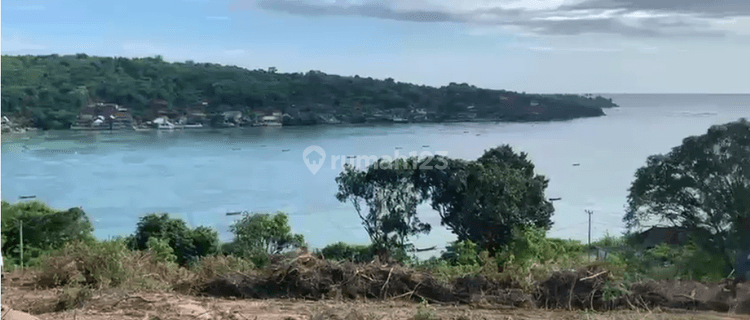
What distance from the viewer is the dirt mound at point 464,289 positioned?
97.7 inches

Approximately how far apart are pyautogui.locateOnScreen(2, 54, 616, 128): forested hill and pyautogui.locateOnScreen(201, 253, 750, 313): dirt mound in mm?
6835

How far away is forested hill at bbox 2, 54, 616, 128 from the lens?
31.1 feet

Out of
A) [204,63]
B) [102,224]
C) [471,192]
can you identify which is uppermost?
[204,63]

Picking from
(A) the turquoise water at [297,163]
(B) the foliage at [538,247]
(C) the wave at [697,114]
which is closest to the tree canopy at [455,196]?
(A) the turquoise water at [297,163]

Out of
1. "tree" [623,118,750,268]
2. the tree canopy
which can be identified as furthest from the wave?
"tree" [623,118,750,268]

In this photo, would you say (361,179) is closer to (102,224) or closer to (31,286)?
(102,224)

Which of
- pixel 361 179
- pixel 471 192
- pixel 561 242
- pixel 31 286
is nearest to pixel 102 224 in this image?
pixel 361 179

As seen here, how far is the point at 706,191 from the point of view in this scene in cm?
522

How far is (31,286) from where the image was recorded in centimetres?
290

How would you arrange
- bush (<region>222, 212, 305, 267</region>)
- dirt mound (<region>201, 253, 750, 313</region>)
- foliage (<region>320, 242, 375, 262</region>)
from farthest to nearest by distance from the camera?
foliage (<region>320, 242, 375, 262</region>) → bush (<region>222, 212, 305, 267</region>) → dirt mound (<region>201, 253, 750, 313</region>)

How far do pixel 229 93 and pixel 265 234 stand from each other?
4.54 m

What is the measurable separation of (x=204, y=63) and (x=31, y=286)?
8.98 metres

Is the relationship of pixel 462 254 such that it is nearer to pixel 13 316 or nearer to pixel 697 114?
pixel 13 316

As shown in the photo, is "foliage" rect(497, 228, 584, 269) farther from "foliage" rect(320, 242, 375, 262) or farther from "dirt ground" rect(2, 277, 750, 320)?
"dirt ground" rect(2, 277, 750, 320)
